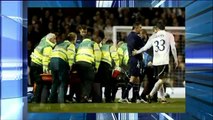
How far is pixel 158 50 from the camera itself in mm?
4062

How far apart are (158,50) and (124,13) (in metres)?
0.58

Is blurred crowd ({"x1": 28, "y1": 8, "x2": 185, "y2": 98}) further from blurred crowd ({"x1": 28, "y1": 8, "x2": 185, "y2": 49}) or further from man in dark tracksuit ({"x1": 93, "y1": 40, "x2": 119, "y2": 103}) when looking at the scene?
man in dark tracksuit ({"x1": 93, "y1": 40, "x2": 119, "y2": 103})

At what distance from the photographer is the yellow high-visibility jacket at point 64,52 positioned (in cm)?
404

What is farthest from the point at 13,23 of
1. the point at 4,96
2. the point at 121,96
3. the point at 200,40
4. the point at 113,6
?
the point at 200,40

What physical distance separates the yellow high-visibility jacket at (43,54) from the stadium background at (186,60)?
12cm

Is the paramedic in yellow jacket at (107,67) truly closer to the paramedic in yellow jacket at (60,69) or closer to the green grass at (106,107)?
the green grass at (106,107)

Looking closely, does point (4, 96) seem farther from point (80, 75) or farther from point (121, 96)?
point (121, 96)

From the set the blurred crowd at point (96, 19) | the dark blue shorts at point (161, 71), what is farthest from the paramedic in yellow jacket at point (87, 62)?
the dark blue shorts at point (161, 71)

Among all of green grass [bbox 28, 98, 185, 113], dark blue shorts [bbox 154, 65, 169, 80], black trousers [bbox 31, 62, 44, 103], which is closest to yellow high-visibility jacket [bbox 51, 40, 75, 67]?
black trousers [bbox 31, 62, 44, 103]

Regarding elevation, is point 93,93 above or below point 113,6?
below

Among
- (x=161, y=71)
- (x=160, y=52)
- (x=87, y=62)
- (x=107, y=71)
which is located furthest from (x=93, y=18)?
(x=161, y=71)

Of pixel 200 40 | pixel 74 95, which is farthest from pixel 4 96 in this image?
pixel 200 40

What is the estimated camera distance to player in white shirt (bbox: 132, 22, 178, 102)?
406cm

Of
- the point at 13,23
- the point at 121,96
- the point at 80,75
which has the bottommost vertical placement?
the point at 121,96
